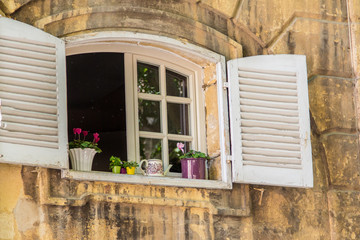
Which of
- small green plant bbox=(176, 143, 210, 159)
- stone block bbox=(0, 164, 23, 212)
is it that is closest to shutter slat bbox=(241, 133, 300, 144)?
small green plant bbox=(176, 143, 210, 159)

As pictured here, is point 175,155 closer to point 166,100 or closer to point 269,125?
point 166,100

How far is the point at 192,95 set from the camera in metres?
8.60

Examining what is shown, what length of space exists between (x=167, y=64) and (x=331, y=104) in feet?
5.22

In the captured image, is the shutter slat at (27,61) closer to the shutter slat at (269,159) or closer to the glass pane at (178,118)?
the glass pane at (178,118)

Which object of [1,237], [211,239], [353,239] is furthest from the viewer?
[353,239]

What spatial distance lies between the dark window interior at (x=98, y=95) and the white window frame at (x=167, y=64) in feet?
7.45

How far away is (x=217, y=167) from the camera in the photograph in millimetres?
8227

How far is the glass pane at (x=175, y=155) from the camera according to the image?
8438mm

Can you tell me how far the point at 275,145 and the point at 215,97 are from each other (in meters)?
0.69

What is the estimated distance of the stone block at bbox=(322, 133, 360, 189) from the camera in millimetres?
8562

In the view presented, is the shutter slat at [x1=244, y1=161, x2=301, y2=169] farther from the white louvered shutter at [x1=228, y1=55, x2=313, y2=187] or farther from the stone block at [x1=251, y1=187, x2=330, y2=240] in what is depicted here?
the stone block at [x1=251, y1=187, x2=330, y2=240]

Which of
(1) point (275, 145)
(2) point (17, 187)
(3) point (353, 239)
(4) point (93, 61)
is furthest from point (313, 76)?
(4) point (93, 61)

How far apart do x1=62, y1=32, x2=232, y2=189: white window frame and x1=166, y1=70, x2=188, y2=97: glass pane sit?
80 mm

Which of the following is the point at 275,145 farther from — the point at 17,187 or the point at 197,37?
the point at 17,187
